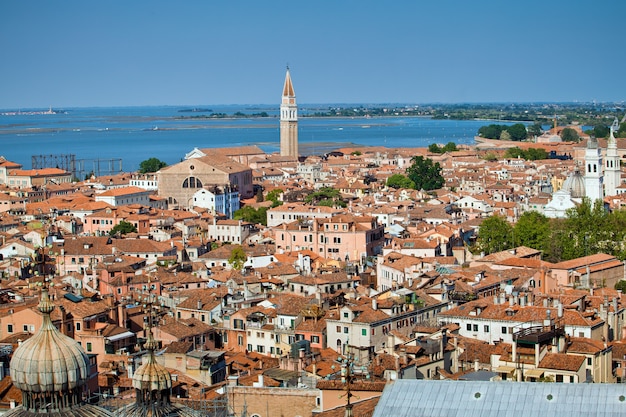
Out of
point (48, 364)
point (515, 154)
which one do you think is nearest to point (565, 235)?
point (48, 364)

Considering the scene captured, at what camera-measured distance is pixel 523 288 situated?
19172mm

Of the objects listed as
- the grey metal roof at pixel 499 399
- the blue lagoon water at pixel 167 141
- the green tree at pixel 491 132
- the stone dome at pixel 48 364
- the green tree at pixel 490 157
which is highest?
the stone dome at pixel 48 364

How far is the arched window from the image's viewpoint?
4094 cm

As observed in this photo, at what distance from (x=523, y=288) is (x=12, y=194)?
27087mm

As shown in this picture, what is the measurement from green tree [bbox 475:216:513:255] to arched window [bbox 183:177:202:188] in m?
15.5

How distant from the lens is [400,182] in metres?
45.8

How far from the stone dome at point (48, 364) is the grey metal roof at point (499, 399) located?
103 inches

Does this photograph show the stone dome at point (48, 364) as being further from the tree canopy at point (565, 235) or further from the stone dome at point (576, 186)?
the stone dome at point (576, 186)

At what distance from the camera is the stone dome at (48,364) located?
20.0 feet

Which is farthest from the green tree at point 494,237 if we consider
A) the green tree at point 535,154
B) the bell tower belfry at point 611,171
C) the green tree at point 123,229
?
the green tree at point 535,154

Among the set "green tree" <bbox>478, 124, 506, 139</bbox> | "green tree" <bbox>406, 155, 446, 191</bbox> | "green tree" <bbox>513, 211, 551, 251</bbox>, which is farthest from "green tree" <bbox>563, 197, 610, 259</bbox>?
"green tree" <bbox>478, 124, 506, 139</bbox>

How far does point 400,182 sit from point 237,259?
2129 cm

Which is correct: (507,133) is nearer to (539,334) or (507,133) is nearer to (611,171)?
(611,171)

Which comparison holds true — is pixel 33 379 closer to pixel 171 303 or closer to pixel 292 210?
pixel 171 303
